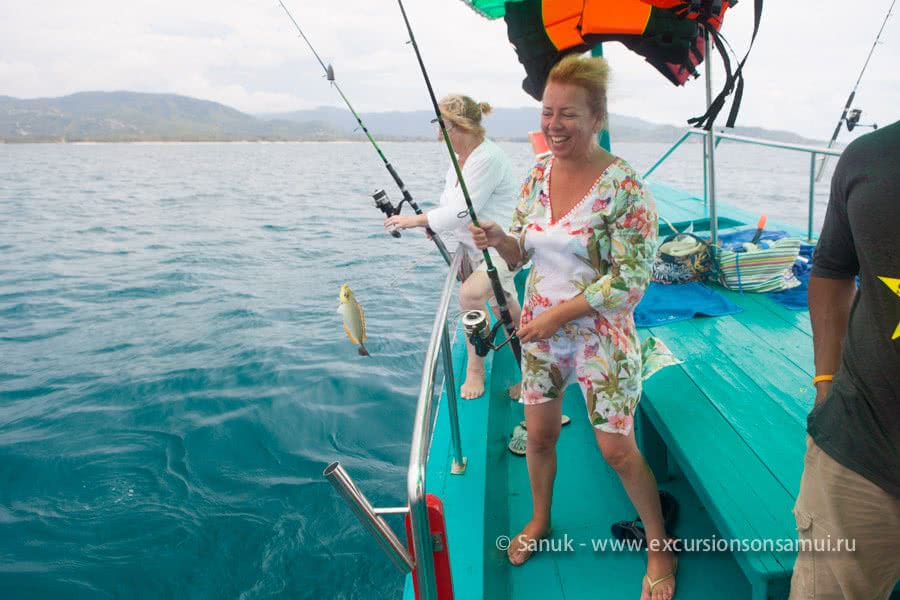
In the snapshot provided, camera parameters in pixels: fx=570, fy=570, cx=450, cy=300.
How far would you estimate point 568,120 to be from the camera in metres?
1.88

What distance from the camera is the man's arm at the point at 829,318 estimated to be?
1.42 meters

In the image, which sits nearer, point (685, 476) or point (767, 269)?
point (685, 476)

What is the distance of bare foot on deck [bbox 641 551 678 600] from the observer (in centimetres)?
208

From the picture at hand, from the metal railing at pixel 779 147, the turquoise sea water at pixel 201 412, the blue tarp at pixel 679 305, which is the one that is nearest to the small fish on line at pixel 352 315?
the turquoise sea water at pixel 201 412

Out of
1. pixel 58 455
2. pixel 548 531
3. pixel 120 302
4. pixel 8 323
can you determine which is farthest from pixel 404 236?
pixel 548 531

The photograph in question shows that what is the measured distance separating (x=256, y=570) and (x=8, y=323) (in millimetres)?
6885

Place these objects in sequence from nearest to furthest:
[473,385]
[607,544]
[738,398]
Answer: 1. [607,544]
2. [738,398]
3. [473,385]

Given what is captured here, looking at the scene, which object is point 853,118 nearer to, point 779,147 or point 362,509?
point 779,147

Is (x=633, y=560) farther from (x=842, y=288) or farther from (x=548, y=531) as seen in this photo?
(x=842, y=288)

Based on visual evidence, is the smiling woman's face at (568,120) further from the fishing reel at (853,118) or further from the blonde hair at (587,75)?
the fishing reel at (853,118)

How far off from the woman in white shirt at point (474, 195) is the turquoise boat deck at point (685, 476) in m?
0.62

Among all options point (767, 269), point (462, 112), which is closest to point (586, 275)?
point (462, 112)

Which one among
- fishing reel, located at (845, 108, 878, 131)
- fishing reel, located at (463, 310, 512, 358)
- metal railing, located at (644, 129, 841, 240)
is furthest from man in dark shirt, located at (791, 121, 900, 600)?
fishing reel, located at (845, 108, 878, 131)

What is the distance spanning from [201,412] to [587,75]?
497cm
